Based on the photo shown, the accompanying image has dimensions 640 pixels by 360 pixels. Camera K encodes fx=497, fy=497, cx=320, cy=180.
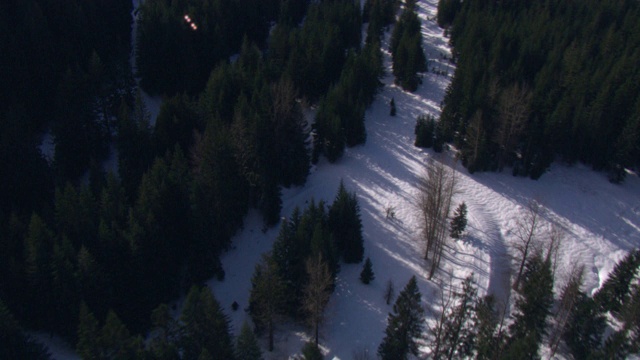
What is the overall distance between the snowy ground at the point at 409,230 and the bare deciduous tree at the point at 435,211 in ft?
4.35

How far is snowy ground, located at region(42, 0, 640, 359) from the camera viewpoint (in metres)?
38.5

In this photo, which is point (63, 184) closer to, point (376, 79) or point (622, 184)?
point (376, 79)

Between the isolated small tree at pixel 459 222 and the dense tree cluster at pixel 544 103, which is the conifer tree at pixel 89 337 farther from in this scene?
the dense tree cluster at pixel 544 103

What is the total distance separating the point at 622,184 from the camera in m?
50.6

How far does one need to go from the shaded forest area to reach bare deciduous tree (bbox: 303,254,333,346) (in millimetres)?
8715

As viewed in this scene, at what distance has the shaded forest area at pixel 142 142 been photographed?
33656 millimetres

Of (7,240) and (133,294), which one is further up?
(7,240)

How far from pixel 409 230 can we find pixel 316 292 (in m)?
15.0

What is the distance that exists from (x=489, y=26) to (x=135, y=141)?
163ft

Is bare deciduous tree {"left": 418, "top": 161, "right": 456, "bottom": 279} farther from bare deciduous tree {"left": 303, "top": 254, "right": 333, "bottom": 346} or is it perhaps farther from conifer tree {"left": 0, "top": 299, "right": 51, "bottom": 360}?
conifer tree {"left": 0, "top": 299, "right": 51, "bottom": 360}

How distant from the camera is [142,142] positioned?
46.6 m

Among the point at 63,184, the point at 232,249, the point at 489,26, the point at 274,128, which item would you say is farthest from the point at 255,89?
the point at 489,26

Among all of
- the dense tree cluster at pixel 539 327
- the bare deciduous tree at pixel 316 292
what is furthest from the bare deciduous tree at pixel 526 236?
the bare deciduous tree at pixel 316 292

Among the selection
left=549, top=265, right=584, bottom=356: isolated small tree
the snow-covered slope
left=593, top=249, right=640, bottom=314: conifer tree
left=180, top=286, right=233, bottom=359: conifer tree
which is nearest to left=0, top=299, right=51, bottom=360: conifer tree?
left=180, top=286, right=233, bottom=359: conifer tree
